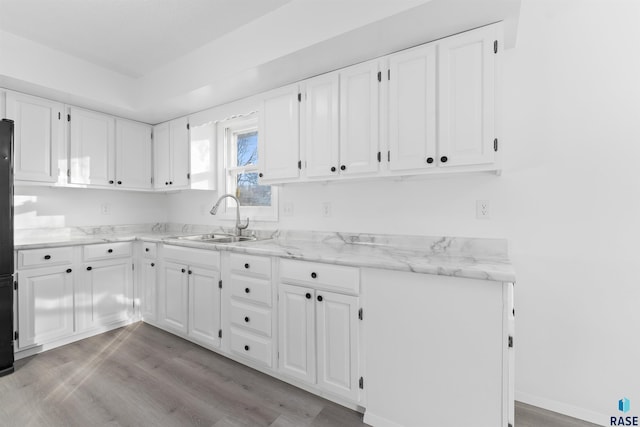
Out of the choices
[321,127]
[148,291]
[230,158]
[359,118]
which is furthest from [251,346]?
[230,158]

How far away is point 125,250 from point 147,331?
861mm

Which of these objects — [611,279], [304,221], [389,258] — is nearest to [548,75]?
[611,279]

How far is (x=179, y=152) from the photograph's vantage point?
3287mm

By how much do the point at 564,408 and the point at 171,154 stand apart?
398 cm

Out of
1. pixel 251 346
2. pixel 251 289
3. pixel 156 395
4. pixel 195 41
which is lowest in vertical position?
pixel 156 395

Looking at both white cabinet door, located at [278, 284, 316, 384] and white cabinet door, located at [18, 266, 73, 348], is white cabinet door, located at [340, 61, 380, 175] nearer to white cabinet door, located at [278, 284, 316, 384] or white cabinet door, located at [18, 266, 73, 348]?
white cabinet door, located at [278, 284, 316, 384]

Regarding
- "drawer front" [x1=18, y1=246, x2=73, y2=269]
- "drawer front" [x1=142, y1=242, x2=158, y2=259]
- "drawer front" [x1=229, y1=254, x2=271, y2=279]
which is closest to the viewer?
"drawer front" [x1=229, y1=254, x2=271, y2=279]

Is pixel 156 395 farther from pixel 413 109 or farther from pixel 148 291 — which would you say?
pixel 413 109

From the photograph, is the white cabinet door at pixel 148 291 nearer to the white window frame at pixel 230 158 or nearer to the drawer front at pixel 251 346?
the white window frame at pixel 230 158

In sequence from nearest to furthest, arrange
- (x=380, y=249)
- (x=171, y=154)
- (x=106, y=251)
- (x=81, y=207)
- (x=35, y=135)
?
1. (x=380, y=249)
2. (x=35, y=135)
3. (x=106, y=251)
4. (x=81, y=207)
5. (x=171, y=154)

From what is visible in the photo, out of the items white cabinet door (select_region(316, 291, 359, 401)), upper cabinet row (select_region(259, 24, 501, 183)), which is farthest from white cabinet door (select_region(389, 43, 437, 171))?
white cabinet door (select_region(316, 291, 359, 401))

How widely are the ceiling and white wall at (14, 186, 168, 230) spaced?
38.0 inches

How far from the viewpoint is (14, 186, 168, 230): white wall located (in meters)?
2.83

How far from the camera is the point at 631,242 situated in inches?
→ 62.6
